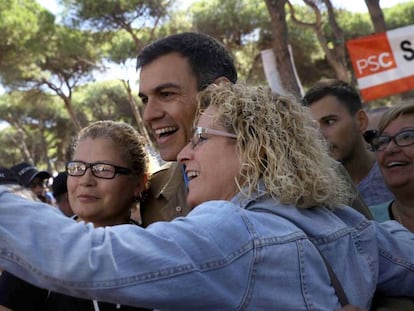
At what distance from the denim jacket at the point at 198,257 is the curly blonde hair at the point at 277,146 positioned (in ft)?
0.17

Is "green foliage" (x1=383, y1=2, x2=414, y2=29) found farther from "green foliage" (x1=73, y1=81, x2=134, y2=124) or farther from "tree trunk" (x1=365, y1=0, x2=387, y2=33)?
"green foliage" (x1=73, y1=81, x2=134, y2=124)

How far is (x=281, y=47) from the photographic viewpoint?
8086 millimetres

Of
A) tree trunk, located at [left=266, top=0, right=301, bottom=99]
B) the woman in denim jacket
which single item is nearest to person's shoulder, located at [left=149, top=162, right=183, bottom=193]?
the woman in denim jacket

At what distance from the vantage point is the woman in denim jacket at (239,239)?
107 cm

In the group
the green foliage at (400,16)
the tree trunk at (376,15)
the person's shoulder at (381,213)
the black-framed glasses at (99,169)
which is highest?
the green foliage at (400,16)

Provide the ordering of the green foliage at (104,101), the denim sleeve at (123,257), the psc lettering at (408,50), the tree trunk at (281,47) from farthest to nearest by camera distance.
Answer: the green foliage at (104,101) < the tree trunk at (281,47) < the psc lettering at (408,50) < the denim sleeve at (123,257)

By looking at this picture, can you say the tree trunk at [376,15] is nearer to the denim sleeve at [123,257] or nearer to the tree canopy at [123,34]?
the tree canopy at [123,34]

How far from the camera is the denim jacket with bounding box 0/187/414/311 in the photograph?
106cm

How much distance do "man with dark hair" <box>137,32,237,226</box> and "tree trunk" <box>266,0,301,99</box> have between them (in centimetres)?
458

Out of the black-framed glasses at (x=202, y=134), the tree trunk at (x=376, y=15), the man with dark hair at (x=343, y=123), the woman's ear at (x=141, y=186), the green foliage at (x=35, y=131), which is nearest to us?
the black-framed glasses at (x=202, y=134)

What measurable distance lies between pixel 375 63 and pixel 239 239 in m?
5.61

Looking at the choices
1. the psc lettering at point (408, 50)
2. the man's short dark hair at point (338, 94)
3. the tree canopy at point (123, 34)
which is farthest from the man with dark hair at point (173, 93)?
the tree canopy at point (123, 34)

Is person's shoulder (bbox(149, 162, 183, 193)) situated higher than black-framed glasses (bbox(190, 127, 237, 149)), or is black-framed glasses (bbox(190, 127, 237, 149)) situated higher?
black-framed glasses (bbox(190, 127, 237, 149))

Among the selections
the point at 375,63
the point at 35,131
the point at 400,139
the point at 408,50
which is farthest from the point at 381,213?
the point at 35,131
